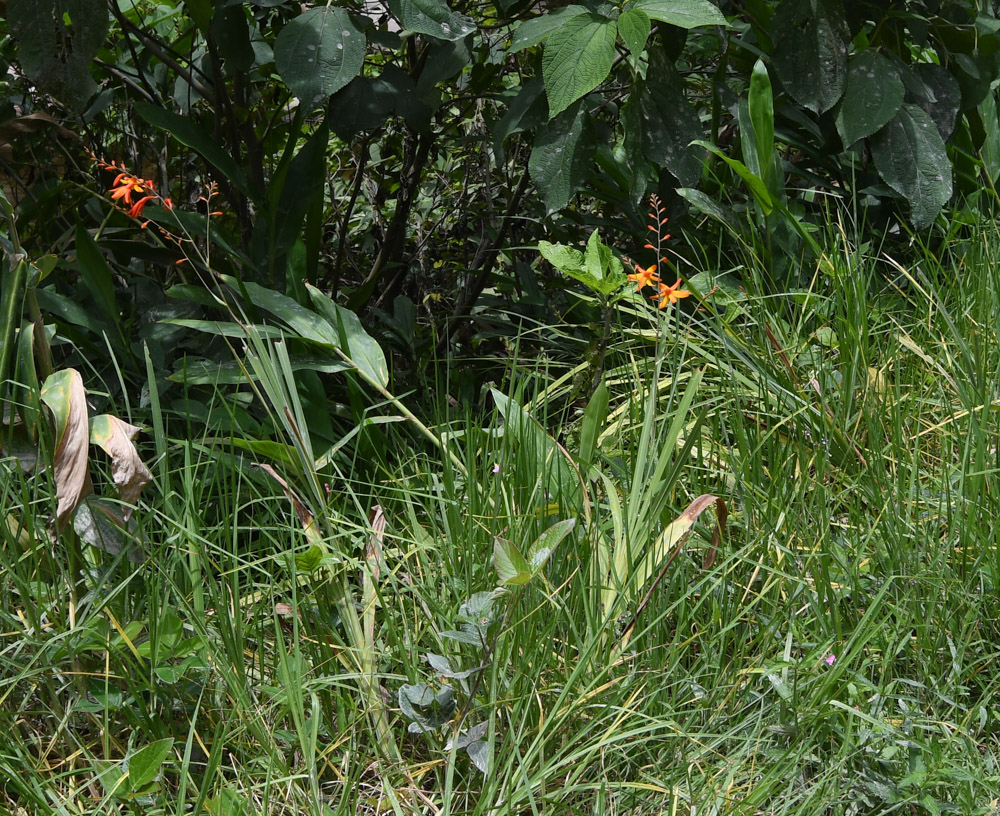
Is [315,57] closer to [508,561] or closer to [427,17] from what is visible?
[427,17]

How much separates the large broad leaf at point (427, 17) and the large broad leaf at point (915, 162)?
974 mm

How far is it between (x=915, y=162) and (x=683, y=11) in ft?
2.40

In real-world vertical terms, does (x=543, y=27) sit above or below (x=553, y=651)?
above

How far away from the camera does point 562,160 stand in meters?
1.85

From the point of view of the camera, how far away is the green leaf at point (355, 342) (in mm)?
1769

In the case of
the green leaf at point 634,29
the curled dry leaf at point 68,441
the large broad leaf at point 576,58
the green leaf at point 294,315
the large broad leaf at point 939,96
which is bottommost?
the green leaf at point 294,315

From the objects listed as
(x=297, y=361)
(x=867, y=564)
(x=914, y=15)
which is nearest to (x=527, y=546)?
(x=867, y=564)

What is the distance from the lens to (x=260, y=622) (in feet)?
4.31

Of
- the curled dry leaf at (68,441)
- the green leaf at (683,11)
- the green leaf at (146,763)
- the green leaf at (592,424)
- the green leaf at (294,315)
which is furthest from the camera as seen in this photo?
the green leaf at (294,315)

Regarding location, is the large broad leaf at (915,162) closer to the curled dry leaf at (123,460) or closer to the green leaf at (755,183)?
the green leaf at (755,183)

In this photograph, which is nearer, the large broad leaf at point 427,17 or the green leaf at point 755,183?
the large broad leaf at point 427,17

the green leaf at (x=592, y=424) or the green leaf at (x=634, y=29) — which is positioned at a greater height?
the green leaf at (x=634, y=29)

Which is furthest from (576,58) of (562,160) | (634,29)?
(562,160)

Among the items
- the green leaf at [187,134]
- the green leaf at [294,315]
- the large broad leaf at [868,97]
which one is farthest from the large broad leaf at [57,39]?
the large broad leaf at [868,97]
